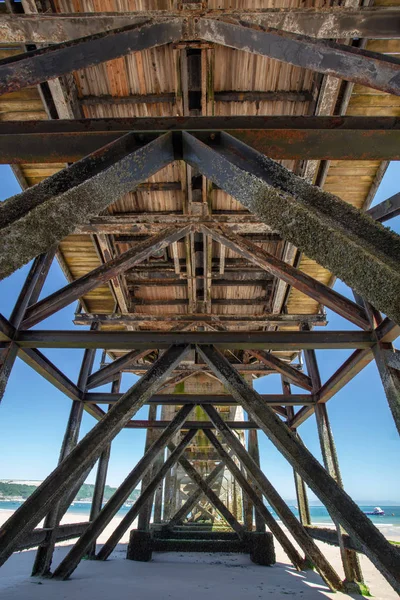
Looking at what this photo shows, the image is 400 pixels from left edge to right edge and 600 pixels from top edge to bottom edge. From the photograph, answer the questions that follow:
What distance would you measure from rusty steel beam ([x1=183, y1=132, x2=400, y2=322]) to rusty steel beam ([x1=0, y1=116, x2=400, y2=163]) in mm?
376

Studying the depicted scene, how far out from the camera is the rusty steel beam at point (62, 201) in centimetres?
139

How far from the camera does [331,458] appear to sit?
5.02 m

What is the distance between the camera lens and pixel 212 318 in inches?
234

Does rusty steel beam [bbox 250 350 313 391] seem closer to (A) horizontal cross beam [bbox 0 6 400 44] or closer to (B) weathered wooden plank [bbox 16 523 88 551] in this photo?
(B) weathered wooden plank [bbox 16 523 88 551]

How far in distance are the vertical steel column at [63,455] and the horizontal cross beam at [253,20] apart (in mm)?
4256

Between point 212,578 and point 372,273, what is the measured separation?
5.29 meters

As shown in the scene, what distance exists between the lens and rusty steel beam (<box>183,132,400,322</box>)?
4.08 feet

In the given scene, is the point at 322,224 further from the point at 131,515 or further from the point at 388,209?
the point at 131,515

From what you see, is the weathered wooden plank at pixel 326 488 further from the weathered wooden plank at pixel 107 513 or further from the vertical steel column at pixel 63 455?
the vertical steel column at pixel 63 455

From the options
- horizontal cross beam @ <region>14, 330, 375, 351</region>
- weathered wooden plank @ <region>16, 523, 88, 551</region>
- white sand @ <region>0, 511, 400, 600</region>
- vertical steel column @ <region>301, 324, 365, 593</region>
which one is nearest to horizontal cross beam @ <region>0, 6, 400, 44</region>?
Result: horizontal cross beam @ <region>14, 330, 375, 351</region>

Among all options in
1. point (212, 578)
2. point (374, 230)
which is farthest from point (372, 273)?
point (212, 578)

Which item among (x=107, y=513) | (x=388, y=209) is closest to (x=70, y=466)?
(x=107, y=513)

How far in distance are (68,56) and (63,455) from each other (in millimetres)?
5246

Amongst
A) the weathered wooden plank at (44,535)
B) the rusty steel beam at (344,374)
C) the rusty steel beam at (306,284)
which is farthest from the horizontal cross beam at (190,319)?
the weathered wooden plank at (44,535)
